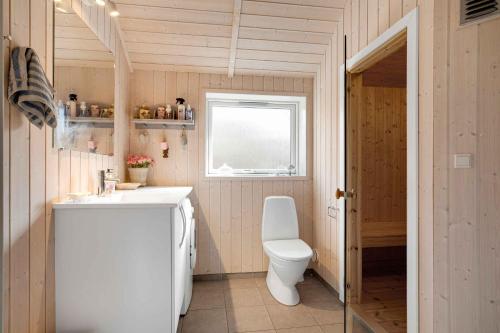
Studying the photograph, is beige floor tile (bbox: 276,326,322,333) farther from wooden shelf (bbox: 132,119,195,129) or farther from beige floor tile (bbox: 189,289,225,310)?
wooden shelf (bbox: 132,119,195,129)

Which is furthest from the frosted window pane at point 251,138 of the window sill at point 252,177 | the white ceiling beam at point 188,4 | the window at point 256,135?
the white ceiling beam at point 188,4

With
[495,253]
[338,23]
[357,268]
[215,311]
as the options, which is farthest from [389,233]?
[338,23]

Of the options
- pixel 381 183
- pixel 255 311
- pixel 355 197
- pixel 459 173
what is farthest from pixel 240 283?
pixel 459 173

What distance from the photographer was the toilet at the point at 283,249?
2146 mm

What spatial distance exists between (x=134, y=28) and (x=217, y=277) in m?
2.48

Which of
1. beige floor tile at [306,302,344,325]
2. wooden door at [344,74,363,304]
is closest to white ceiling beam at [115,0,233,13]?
wooden door at [344,74,363,304]

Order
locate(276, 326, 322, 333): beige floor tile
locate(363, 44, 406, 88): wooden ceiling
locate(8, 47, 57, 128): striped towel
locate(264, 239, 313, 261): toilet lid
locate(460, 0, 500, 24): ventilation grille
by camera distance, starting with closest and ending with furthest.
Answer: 1. locate(8, 47, 57, 128): striped towel
2. locate(460, 0, 500, 24): ventilation grille
3. locate(276, 326, 322, 333): beige floor tile
4. locate(264, 239, 313, 261): toilet lid
5. locate(363, 44, 406, 88): wooden ceiling

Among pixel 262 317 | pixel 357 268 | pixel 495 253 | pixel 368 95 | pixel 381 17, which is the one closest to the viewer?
pixel 495 253

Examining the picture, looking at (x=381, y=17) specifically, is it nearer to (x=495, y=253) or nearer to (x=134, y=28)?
(x=495, y=253)

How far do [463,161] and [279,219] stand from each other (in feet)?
5.26

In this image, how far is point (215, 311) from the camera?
7.00ft

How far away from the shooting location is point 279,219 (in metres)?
2.60

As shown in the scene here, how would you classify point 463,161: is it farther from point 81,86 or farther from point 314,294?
point 81,86

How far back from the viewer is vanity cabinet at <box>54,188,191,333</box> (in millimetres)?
1370
